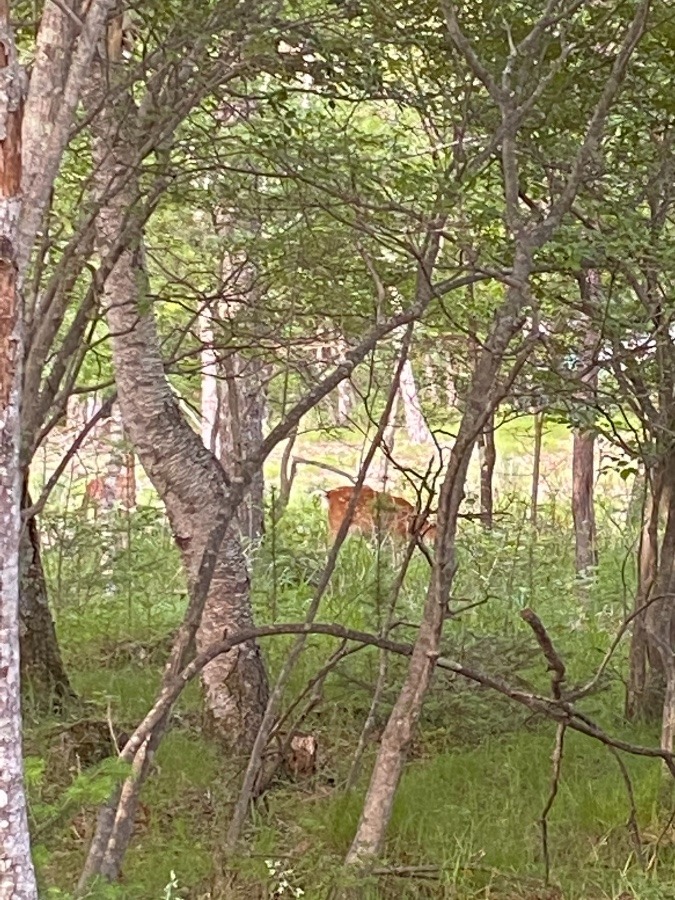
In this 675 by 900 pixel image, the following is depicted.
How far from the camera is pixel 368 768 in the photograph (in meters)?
4.88

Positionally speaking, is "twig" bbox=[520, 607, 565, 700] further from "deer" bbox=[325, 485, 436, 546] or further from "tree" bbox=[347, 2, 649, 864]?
"deer" bbox=[325, 485, 436, 546]

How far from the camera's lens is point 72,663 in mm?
6277

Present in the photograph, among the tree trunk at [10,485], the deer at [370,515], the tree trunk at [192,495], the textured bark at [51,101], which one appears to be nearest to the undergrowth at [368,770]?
the tree trunk at [192,495]

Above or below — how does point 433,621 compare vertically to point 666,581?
below

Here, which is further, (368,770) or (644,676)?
(644,676)

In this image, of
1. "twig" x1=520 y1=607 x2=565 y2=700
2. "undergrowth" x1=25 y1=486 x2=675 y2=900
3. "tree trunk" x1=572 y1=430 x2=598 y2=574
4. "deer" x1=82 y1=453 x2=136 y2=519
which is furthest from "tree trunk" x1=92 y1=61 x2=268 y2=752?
"deer" x1=82 y1=453 x2=136 y2=519

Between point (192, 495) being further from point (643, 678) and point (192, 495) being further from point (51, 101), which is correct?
point (51, 101)

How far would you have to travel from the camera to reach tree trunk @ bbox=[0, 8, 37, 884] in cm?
193

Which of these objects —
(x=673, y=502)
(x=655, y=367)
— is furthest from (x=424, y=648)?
(x=673, y=502)

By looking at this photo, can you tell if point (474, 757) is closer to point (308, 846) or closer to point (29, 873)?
point (308, 846)

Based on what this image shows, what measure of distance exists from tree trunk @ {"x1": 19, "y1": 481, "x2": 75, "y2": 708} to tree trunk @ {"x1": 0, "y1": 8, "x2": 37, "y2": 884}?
333 centimetres

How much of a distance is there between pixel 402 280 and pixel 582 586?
3548mm

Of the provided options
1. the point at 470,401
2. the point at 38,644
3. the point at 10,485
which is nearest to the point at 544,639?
the point at 470,401

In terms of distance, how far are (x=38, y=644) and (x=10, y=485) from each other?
3604 millimetres
